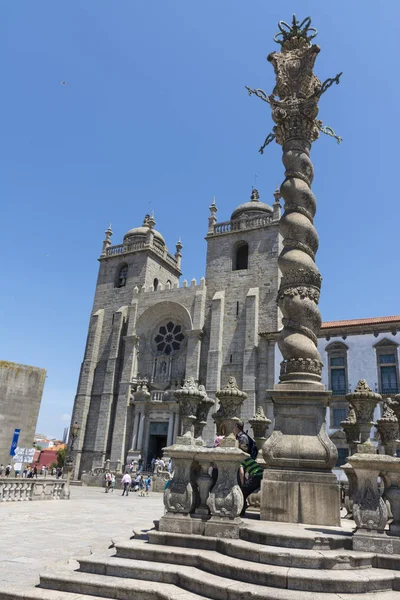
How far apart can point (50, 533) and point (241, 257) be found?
2674 centimetres

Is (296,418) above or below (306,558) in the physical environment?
above

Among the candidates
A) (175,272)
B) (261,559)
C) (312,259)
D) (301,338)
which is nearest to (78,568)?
(261,559)

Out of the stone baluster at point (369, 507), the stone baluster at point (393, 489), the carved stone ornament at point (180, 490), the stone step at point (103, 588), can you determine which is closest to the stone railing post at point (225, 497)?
the carved stone ornament at point (180, 490)

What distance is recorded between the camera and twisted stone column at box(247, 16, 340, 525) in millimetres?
5961

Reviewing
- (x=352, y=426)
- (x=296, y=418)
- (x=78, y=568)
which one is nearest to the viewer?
(x=78, y=568)

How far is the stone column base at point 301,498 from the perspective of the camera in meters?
5.82

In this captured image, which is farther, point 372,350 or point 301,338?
point 372,350

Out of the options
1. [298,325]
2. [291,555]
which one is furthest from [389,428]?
[291,555]

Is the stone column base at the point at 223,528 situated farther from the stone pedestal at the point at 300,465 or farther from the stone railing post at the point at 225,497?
the stone pedestal at the point at 300,465

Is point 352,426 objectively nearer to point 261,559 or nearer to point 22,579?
point 261,559

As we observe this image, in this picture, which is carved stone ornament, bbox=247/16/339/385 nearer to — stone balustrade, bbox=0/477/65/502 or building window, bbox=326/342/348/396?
stone balustrade, bbox=0/477/65/502

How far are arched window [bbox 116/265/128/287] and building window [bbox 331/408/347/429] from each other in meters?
19.8

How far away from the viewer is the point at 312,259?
7527 millimetres

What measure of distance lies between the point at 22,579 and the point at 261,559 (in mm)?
2652
